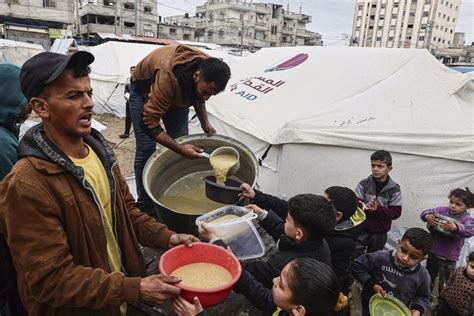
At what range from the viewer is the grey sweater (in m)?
2.10

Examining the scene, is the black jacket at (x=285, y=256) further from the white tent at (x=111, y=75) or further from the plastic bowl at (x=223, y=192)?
the white tent at (x=111, y=75)

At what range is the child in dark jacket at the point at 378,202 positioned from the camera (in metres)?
2.81

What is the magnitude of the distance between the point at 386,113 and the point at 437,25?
6378 cm

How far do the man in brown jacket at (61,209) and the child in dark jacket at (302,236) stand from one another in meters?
0.73

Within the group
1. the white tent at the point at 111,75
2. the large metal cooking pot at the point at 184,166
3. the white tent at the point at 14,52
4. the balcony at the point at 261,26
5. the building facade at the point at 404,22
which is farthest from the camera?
the building facade at the point at 404,22

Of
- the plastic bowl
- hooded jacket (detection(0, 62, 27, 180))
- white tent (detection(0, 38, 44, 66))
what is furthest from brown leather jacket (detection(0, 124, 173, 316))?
white tent (detection(0, 38, 44, 66))

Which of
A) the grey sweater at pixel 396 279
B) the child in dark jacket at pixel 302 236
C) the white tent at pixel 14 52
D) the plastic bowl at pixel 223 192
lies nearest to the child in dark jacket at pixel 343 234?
the grey sweater at pixel 396 279

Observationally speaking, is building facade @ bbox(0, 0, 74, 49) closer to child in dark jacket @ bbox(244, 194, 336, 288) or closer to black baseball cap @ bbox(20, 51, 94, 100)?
black baseball cap @ bbox(20, 51, 94, 100)

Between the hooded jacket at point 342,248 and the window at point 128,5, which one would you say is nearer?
the hooded jacket at point 342,248

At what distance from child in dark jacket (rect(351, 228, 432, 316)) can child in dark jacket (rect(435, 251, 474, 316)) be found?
1.30 ft

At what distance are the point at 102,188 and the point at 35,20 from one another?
32709mm

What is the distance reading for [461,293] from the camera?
7.54 feet

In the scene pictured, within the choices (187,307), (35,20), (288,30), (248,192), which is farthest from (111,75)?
(288,30)

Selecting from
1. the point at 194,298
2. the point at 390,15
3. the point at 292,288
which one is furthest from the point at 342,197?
the point at 390,15
